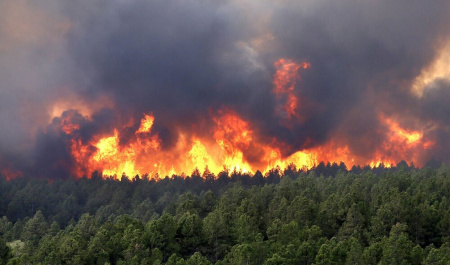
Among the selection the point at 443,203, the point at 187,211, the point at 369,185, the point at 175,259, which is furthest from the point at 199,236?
the point at 369,185

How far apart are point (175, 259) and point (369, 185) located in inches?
4342

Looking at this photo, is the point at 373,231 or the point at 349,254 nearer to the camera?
the point at 349,254

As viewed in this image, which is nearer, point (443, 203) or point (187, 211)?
point (443, 203)

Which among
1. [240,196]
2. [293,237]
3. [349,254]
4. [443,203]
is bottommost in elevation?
[349,254]

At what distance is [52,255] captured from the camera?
373ft

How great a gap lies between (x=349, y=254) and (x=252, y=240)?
30.6 m

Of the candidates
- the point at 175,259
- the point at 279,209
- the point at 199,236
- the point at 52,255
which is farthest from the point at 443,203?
the point at 52,255

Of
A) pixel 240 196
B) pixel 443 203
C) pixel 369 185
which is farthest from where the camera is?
pixel 369 185

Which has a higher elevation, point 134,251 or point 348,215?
point 348,215

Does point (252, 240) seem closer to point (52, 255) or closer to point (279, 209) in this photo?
point (279, 209)

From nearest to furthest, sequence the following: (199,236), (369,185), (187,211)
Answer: (199,236), (187,211), (369,185)

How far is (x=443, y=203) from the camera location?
14662cm

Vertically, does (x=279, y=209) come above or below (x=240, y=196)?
below

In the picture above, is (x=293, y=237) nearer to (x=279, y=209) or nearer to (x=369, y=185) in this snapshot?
(x=279, y=209)
